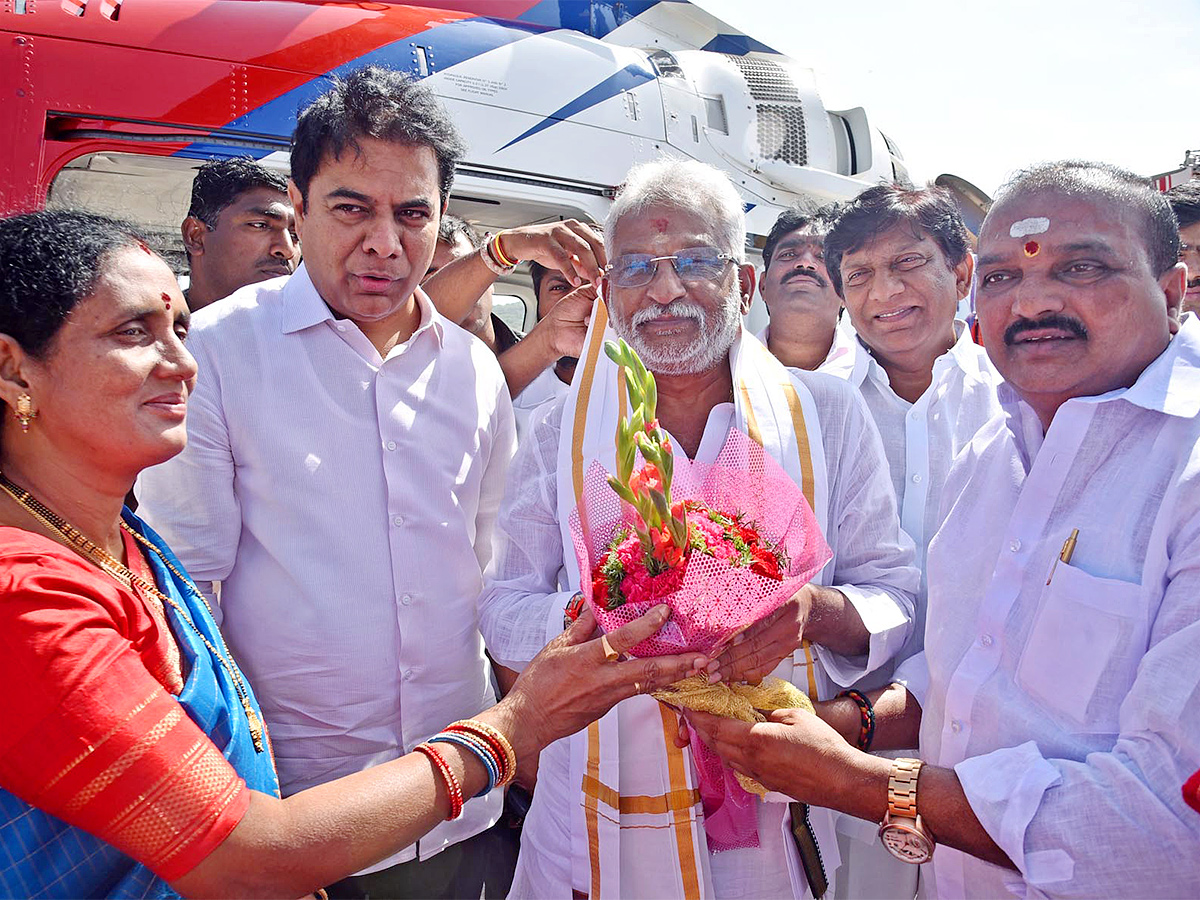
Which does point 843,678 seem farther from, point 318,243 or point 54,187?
point 54,187

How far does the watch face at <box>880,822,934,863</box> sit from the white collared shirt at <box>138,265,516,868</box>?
117 centimetres

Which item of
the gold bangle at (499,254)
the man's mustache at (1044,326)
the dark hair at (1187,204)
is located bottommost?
the man's mustache at (1044,326)

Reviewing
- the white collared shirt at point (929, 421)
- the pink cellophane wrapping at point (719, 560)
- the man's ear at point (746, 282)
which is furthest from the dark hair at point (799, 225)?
the pink cellophane wrapping at point (719, 560)

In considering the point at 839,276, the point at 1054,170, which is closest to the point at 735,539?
the point at 1054,170

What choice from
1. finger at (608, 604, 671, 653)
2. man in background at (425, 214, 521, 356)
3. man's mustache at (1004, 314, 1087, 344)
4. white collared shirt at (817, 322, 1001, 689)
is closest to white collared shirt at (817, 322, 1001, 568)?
white collared shirt at (817, 322, 1001, 689)

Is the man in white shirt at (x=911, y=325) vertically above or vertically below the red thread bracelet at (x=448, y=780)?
above

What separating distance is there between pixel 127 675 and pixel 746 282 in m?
1.78

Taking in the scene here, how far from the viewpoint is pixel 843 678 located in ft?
6.93

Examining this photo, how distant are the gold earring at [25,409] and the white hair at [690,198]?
141 cm

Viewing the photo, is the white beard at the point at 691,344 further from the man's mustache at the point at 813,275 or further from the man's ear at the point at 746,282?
the man's mustache at the point at 813,275

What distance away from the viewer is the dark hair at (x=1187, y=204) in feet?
11.3

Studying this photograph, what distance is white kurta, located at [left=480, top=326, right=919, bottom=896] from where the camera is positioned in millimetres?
2025

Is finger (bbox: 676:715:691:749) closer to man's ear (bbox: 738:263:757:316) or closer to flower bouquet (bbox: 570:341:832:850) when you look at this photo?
flower bouquet (bbox: 570:341:832:850)

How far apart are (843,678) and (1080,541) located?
71 centimetres
